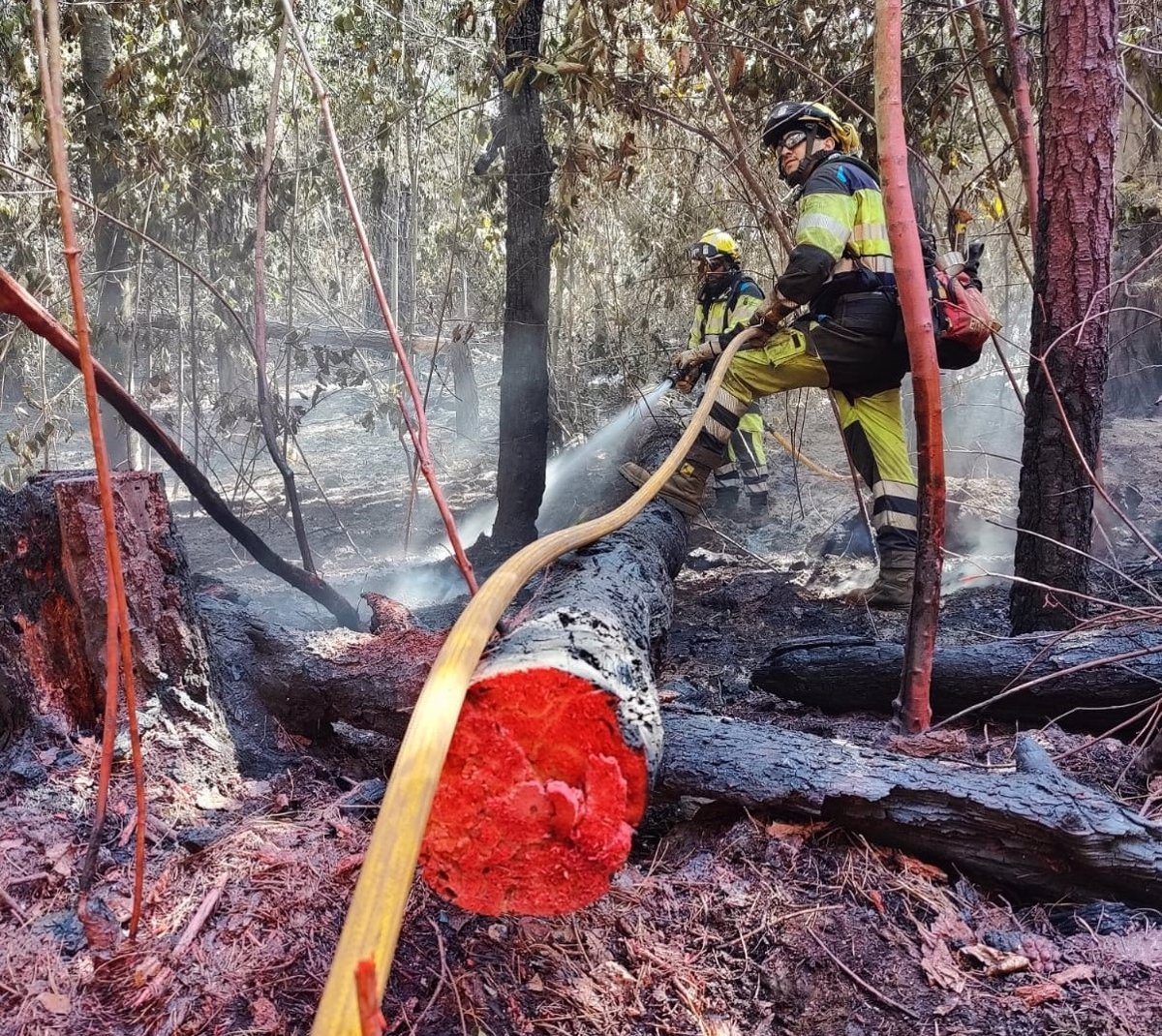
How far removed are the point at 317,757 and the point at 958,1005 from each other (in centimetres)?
208

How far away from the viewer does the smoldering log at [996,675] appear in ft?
9.66

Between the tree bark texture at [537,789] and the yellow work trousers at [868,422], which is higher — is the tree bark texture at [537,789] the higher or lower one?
the lower one

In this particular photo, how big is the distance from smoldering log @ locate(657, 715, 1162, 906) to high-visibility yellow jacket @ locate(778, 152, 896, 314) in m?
2.60

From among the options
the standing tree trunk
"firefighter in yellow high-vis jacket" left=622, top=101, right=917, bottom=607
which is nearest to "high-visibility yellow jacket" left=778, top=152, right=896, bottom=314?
"firefighter in yellow high-vis jacket" left=622, top=101, right=917, bottom=607

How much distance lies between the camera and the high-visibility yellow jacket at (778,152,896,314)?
4.16 metres

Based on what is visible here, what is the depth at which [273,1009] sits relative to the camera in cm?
166

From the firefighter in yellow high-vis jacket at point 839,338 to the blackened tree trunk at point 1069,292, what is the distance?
866 mm

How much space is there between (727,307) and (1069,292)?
402cm

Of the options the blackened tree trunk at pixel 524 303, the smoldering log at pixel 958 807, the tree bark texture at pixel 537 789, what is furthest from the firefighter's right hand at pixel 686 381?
the tree bark texture at pixel 537 789

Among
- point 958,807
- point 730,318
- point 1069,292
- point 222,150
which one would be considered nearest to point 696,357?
point 730,318

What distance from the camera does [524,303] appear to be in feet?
19.5

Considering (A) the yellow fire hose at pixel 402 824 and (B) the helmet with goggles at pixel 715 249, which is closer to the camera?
(A) the yellow fire hose at pixel 402 824

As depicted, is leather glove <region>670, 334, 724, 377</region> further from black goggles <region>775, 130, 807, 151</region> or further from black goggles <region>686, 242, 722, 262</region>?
black goggles <region>686, 242, 722, 262</region>

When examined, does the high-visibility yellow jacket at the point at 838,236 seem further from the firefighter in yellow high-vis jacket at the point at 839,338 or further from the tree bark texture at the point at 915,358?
the tree bark texture at the point at 915,358
